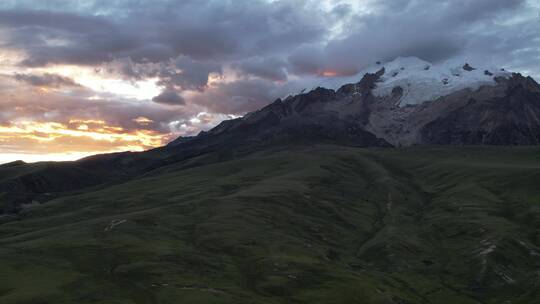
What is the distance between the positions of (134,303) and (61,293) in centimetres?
2417

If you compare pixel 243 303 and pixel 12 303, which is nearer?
pixel 12 303

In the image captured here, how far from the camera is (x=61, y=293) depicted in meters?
196

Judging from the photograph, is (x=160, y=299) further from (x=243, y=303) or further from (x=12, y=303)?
(x=12, y=303)

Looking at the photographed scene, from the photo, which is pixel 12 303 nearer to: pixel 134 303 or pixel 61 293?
pixel 61 293

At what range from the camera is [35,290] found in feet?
646

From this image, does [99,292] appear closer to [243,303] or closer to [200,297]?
[200,297]

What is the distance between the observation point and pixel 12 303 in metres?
182

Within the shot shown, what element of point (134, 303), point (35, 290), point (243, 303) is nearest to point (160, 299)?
point (134, 303)

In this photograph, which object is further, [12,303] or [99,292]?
[99,292]

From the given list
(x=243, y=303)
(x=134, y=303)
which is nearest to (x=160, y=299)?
(x=134, y=303)

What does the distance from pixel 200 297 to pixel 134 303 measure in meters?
20.8

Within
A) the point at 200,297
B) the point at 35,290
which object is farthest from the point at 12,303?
the point at 200,297

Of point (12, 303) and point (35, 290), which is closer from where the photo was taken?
point (12, 303)

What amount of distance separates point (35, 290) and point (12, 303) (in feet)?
49.4
